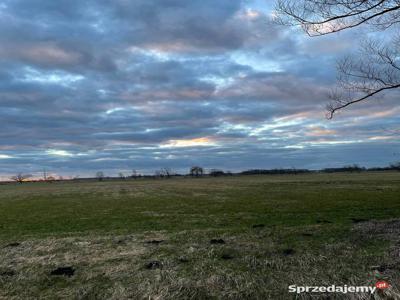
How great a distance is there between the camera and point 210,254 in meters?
10.7

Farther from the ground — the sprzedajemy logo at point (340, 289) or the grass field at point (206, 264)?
the grass field at point (206, 264)

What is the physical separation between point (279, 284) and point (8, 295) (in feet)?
19.7

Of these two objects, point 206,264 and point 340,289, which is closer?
point 340,289

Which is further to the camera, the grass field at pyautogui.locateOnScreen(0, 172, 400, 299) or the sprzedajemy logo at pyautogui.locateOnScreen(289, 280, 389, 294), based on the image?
the grass field at pyautogui.locateOnScreen(0, 172, 400, 299)

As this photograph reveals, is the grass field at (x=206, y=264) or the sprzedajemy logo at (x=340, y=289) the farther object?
the grass field at (x=206, y=264)

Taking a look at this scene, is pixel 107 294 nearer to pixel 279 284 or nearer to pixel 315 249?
pixel 279 284

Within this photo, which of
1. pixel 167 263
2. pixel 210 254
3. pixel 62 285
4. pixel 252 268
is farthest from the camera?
pixel 210 254

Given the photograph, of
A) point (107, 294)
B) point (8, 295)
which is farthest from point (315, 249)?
point (8, 295)

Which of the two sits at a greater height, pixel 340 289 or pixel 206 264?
pixel 206 264

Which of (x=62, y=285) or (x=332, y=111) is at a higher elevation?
(x=332, y=111)

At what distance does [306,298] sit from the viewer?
729 centimetres

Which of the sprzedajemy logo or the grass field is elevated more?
the grass field

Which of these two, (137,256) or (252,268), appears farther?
(137,256)

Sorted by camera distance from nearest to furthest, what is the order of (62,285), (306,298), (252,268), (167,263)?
(306,298) → (62,285) → (252,268) → (167,263)
